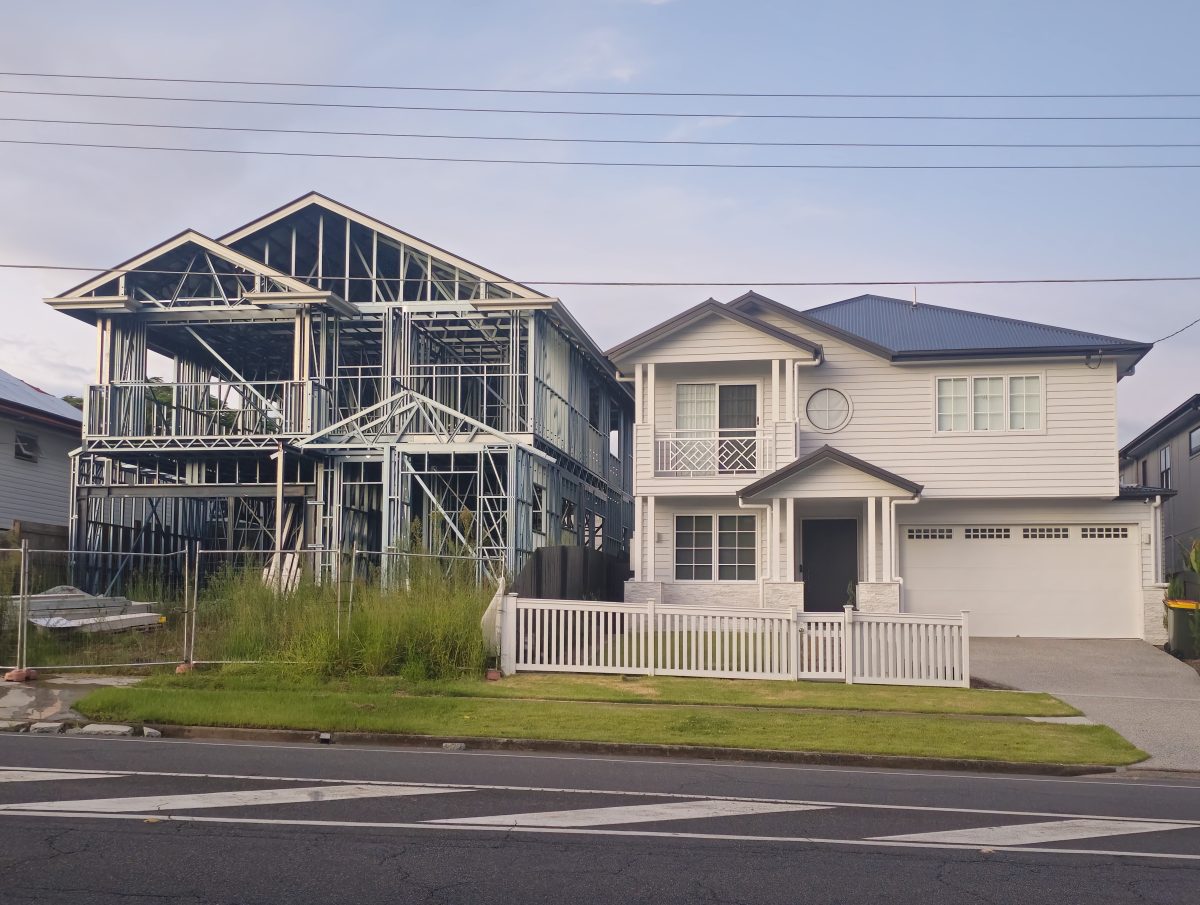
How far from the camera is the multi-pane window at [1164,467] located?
31.3m

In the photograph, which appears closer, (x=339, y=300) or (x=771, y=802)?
(x=771, y=802)

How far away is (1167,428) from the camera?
3045 cm

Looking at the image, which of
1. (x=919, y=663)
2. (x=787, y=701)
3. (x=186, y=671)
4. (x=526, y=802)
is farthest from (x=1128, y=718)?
(x=186, y=671)

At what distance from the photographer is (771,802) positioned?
992 centimetres

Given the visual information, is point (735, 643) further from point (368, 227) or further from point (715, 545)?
point (368, 227)

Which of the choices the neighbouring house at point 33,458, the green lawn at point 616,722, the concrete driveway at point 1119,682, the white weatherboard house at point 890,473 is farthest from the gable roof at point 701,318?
the neighbouring house at point 33,458

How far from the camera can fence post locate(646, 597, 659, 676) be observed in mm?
18203

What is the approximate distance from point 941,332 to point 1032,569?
18.1 ft

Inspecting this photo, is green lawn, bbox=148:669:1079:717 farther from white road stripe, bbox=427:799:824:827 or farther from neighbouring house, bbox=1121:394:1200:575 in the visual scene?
neighbouring house, bbox=1121:394:1200:575

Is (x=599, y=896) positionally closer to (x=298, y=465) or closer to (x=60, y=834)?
(x=60, y=834)

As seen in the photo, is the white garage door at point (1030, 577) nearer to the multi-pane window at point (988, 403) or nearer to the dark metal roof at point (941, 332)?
the multi-pane window at point (988, 403)

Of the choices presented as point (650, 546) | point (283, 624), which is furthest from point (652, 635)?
point (650, 546)

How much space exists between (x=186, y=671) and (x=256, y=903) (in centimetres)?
1115

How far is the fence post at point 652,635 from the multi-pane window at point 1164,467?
18.7 m
